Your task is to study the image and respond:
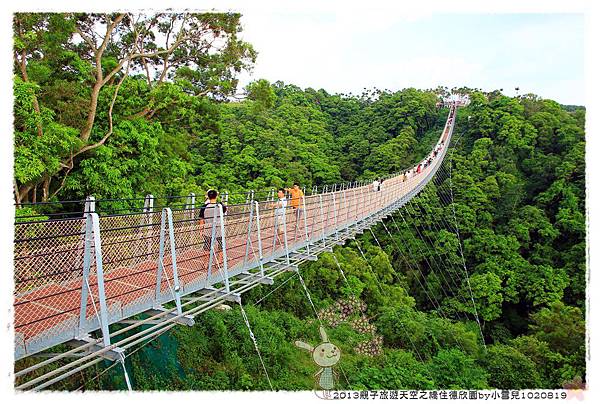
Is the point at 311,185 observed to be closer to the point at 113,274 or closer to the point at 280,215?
the point at 280,215

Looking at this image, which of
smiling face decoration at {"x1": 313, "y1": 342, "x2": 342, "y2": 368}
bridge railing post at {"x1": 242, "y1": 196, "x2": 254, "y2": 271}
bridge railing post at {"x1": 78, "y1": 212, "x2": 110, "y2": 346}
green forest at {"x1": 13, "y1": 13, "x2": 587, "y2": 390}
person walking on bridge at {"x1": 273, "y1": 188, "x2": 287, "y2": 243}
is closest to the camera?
bridge railing post at {"x1": 78, "y1": 212, "x2": 110, "y2": 346}

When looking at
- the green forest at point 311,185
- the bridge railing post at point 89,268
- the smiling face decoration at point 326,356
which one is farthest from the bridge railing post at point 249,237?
the smiling face decoration at point 326,356

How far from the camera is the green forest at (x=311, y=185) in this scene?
500 centimetres

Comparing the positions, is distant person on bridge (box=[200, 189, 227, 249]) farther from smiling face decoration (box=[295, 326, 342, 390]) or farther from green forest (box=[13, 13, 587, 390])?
smiling face decoration (box=[295, 326, 342, 390])

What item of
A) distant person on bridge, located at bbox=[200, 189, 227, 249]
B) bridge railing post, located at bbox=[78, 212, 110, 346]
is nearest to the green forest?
distant person on bridge, located at bbox=[200, 189, 227, 249]

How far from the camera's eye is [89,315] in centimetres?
215

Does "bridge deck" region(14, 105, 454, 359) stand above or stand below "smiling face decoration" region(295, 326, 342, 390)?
above

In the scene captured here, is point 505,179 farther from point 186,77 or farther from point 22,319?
point 22,319

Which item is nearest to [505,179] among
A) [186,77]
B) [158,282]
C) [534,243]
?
[534,243]

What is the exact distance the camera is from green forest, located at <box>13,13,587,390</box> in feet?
16.4

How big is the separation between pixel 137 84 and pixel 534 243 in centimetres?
1416

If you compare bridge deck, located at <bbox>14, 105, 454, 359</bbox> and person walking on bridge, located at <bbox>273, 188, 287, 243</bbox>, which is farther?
person walking on bridge, located at <bbox>273, 188, 287, 243</bbox>

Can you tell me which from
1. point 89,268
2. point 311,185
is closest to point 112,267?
point 89,268

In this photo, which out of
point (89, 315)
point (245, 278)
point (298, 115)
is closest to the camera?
point (89, 315)
